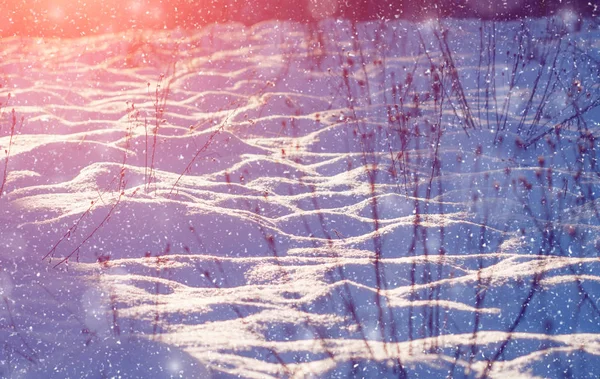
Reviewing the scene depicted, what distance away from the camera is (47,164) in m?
3.74

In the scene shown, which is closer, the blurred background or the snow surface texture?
the snow surface texture

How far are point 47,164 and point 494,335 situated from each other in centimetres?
268

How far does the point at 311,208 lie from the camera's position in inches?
136

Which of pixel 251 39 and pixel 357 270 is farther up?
pixel 251 39

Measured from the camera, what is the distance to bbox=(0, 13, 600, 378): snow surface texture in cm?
230

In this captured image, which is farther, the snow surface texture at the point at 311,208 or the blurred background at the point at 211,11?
the blurred background at the point at 211,11

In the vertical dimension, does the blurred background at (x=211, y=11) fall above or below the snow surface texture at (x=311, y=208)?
above

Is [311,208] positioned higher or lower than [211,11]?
lower

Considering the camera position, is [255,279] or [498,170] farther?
[498,170]

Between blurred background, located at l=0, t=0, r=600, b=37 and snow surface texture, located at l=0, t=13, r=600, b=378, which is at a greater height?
blurred background, located at l=0, t=0, r=600, b=37

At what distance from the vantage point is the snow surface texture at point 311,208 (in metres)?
2.30

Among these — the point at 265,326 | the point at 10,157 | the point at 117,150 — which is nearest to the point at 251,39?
the point at 117,150

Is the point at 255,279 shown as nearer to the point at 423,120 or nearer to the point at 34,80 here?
the point at 423,120

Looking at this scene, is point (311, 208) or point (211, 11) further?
point (211, 11)
